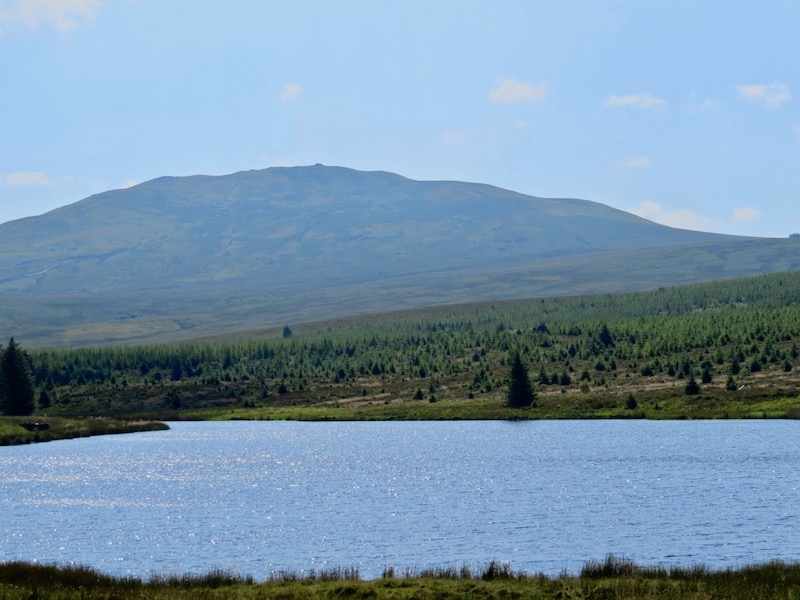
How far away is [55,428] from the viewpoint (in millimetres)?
120875

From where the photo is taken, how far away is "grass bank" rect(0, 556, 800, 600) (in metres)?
34.9

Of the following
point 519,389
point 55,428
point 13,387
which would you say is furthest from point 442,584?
point 13,387

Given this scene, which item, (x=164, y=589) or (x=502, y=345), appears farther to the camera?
(x=502, y=345)

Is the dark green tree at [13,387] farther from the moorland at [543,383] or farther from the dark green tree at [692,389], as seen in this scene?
the dark green tree at [692,389]

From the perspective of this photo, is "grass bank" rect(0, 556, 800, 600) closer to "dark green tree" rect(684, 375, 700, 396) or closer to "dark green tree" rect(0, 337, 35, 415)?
"dark green tree" rect(684, 375, 700, 396)

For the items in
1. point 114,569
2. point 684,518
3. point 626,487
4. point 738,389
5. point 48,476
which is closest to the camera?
point 114,569

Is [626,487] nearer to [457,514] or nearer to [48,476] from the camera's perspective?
[457,514]

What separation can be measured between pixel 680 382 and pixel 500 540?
9397 centimetres

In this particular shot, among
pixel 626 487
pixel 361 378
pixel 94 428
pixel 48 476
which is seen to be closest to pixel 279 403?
pixel 361 378

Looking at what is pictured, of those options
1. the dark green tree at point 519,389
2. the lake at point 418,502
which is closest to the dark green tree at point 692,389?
the dark green tree at point 519,389

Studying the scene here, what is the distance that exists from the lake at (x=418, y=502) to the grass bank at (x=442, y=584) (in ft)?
14.4

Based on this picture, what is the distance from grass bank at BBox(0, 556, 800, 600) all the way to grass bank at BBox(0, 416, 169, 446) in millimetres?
75305

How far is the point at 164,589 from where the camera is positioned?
1469 inches

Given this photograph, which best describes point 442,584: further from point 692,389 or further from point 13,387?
point 13,387
